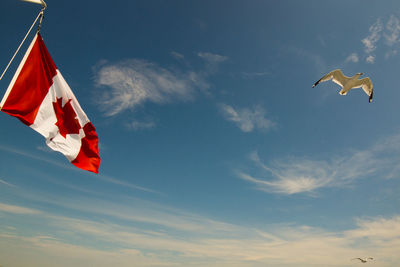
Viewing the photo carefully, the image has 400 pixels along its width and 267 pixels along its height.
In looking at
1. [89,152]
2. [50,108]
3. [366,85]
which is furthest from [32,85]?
[366,85]

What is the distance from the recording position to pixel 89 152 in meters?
16.9

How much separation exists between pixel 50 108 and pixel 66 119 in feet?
4.08

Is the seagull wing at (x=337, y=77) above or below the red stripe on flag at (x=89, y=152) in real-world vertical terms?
above

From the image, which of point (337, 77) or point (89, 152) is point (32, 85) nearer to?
point (89, 152)

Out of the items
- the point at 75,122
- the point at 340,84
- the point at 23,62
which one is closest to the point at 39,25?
the point at 23,62

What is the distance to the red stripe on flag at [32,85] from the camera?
1324cm

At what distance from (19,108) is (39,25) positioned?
5320mm

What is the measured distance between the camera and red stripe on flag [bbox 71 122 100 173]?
16.4 meters

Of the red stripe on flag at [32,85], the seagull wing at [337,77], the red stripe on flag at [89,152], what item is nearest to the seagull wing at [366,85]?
the seagull wing at [337,77]

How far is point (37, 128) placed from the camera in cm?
1430

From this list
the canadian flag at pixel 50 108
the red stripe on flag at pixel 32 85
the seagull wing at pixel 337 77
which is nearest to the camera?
the red stripe on flag at pixel 32 85

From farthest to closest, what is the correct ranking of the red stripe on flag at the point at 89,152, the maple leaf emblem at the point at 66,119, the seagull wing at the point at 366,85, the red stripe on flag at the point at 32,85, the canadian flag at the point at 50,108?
the seagull wing at the point at 366,85 → the red stripe on flag at the point at 89,152 → the maple leaf emblem at the point at 66,119 → the canadian flag at the point at 50,108 → the red stripe on flag at the point at 32,85

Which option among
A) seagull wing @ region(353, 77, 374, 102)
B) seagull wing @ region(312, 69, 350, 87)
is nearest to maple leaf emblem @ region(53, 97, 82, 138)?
seagull wing @ region(312, 69, 350, 87)

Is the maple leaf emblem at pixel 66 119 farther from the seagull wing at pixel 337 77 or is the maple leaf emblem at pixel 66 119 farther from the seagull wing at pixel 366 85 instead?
the seagull wing at pixel 366 85
